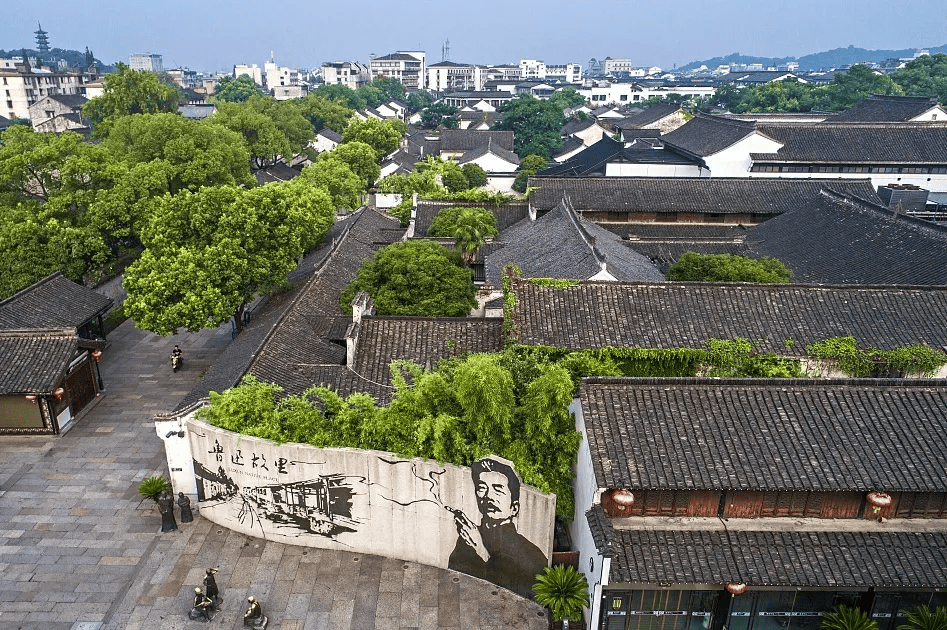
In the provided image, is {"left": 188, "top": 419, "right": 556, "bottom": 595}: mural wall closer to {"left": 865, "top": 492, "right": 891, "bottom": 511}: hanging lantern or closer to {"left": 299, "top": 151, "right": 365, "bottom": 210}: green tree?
{"left": 865, "top": 492, "right": 891, "bottom": 511}: hanging lantern

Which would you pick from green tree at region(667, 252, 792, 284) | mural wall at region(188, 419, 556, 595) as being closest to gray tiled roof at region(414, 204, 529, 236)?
green tree at region(667, 252, 792, 284)

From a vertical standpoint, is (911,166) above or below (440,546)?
above

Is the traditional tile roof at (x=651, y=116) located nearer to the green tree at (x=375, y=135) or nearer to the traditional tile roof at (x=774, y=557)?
the green tree at (x=375, y=135)

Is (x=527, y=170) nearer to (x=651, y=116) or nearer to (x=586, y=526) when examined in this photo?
(x=651, y=116)

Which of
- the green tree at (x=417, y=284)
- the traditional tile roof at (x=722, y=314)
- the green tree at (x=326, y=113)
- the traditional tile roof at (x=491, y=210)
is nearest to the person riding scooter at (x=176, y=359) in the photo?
the green tree at (x=417, y=284)

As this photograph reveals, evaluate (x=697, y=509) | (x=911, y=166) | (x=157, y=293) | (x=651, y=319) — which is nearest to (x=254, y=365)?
(x=157, y=293)

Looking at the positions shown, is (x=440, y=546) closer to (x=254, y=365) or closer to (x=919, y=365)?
(x=254, y=365)
